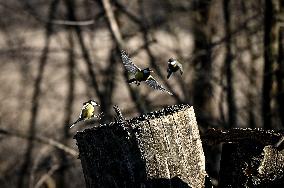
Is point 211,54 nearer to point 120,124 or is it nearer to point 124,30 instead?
point 124,30

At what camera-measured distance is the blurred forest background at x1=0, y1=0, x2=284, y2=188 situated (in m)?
5.89

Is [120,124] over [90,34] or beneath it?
beneath

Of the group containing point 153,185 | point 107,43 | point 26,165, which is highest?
point 107,43

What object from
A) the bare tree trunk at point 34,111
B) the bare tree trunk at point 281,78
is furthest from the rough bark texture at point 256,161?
the bare tree trunk at point 34,111

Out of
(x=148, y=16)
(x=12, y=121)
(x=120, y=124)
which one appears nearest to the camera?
(x=120, y=124)

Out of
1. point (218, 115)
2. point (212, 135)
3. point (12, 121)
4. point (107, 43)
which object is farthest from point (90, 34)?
point (212, 135)

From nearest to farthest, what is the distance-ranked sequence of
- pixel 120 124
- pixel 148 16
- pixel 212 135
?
pixel 120 124, pixel 212 135, pixel 148 16

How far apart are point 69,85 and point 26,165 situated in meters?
1.04

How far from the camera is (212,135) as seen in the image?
1.72 meters

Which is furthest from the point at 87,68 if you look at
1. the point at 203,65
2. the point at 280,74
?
the point at 280,74

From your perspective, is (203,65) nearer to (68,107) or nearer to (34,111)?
(68,107)

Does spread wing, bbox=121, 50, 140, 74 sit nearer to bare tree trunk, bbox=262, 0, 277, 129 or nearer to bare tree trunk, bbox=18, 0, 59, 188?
bare tree trunk, bbox=262, 0, 277, 129

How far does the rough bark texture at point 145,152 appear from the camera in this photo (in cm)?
152

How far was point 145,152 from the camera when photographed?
152 cm
